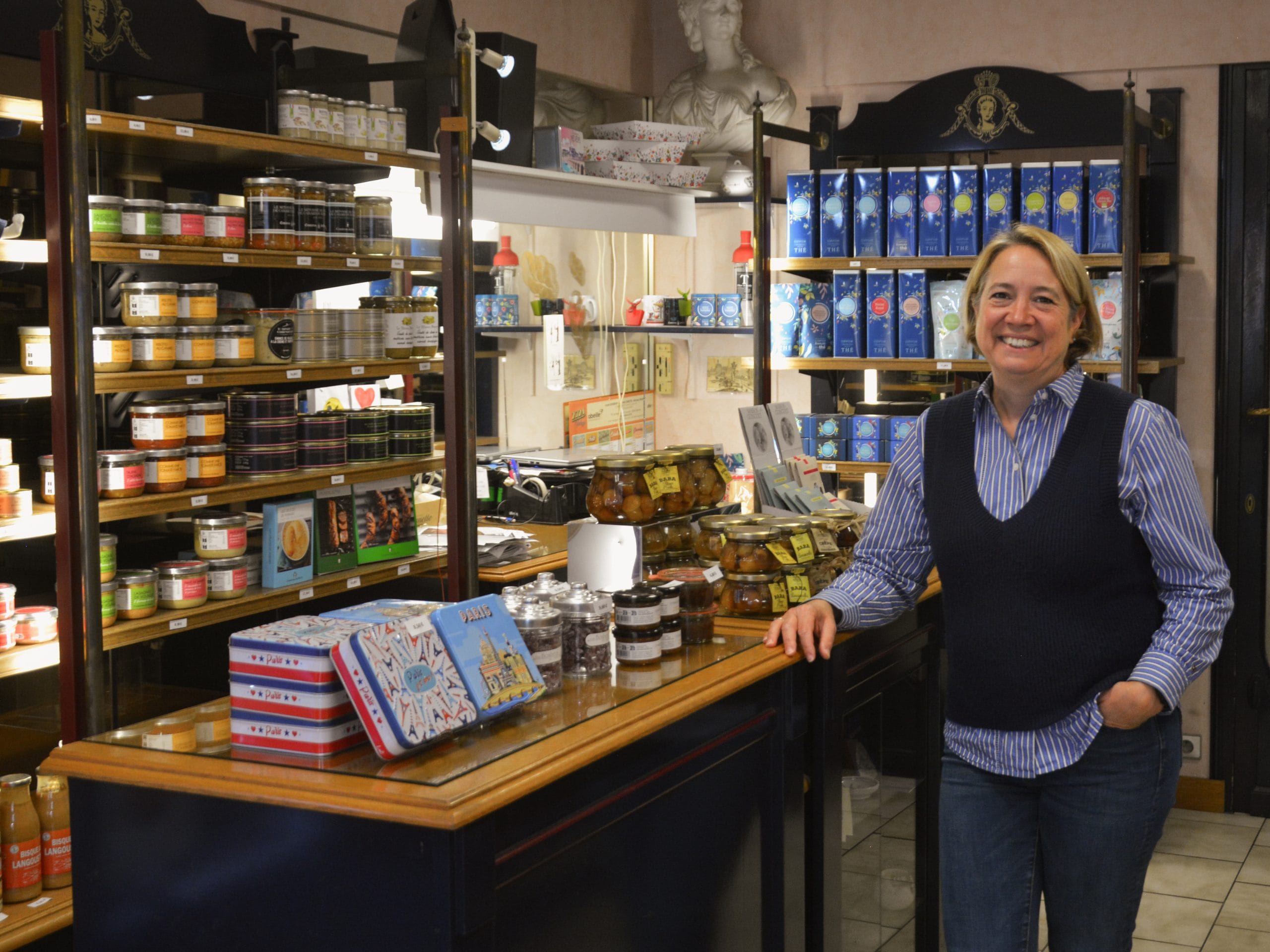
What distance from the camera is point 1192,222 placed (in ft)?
16.9

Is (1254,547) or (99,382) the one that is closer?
(99,382)

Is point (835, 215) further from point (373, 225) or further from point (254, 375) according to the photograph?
point (254, 375)

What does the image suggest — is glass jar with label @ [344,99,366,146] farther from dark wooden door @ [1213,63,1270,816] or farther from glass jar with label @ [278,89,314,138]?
dark wooden door @ [1213,63,1270,816]

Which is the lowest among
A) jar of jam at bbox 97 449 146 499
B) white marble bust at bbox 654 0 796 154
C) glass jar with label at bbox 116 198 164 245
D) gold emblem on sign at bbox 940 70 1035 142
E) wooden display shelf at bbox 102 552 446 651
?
wooden display shelf at bbox 102 552 446 651

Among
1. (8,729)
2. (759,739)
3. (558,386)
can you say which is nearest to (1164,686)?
(759,739)

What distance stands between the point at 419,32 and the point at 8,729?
7.54 ft

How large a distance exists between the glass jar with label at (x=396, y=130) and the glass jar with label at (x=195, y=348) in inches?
31.8

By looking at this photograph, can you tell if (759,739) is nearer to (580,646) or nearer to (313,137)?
(580,646)

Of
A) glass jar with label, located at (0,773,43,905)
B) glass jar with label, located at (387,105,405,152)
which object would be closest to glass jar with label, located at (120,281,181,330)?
glass jar with label, located at (387,105,405,152)

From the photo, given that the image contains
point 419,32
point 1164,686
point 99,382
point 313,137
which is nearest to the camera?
point 1164,686

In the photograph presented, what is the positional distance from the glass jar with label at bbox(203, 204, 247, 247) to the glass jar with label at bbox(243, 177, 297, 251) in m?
0.04

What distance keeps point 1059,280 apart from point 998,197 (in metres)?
2.76

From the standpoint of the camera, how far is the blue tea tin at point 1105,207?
4.71 m

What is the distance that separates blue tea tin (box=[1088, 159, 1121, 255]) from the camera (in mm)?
4715
